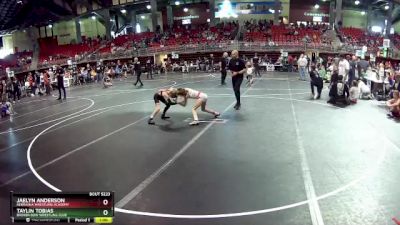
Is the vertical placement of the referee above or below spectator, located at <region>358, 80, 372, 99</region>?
above

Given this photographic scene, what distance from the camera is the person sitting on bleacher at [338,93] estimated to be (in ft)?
47.9

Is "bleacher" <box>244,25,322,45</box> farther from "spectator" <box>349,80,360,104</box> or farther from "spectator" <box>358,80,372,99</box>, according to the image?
"spectator" <box>349,80,360,104</box>

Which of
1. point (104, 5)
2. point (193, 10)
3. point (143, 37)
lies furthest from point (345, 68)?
point (104, 5)

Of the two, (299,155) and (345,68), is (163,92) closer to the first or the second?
(299,155)

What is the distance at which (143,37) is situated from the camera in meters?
43.3
